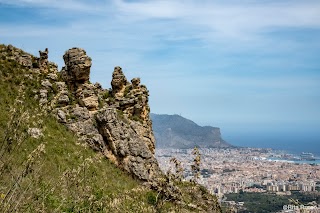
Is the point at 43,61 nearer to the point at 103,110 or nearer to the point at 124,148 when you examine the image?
the point at 103,110

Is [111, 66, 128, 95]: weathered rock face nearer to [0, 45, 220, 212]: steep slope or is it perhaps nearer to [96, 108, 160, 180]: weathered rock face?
[0, 45, 220, 212]: steep slope

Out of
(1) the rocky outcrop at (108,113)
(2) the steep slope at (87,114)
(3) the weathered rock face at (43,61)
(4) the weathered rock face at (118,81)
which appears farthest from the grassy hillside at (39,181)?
(4) the weathered rock face at (118,81)

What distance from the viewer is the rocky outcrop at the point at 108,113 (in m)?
20.0

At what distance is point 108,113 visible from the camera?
812 inches

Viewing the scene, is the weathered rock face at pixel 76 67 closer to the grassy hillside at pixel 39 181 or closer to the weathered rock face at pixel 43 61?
the weathered rock face at pixel 43 61

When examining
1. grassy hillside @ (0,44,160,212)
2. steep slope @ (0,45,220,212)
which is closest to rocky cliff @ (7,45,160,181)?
steep slope @ (0,45,220,212)

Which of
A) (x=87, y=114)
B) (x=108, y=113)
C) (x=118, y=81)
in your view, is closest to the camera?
(x=108, y=113)

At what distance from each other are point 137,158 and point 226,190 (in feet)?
269

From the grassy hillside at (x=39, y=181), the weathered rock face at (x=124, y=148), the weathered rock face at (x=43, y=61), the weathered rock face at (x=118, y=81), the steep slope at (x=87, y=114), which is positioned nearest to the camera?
the grassy hillside at (x=39, y=181)

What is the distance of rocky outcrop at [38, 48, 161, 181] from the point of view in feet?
65.7

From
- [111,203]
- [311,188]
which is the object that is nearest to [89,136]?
[111,203]

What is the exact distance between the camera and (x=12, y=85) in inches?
746

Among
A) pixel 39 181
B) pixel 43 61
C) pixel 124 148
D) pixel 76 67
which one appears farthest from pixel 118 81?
pixel 39 181

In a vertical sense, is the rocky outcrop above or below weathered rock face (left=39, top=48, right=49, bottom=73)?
below
